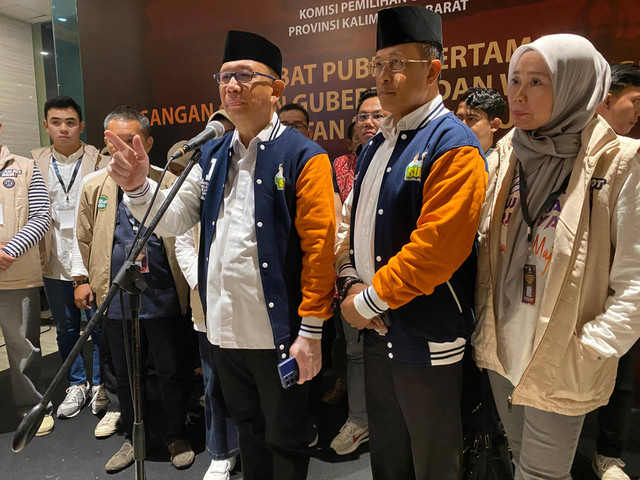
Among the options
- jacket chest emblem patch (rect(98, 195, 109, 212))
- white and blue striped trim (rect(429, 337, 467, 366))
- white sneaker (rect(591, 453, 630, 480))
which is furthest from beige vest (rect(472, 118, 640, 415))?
jacket chest emblem patch (rect(98, 195, 109, 212))

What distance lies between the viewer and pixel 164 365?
2531 mm

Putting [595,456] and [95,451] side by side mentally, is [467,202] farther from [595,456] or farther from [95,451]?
[95,451]

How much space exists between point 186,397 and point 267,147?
5.63ft

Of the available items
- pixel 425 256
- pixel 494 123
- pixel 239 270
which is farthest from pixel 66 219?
pixel 494 123

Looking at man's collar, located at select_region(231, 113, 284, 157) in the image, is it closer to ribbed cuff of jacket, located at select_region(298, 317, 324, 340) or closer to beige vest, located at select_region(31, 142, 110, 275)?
ribbed cuff of jacket, located at select_region(298, 317, 324, 340)

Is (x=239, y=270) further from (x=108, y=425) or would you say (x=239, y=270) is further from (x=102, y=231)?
(x=108, y=425)

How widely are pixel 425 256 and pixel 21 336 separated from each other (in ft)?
9.37

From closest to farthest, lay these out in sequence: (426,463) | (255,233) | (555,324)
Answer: (555,324) → (426,463) → (255,233)

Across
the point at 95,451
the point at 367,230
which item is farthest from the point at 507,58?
the point at 95,451

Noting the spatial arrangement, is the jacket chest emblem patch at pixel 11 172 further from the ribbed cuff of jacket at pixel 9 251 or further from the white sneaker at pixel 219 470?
the white sneaker at pixel 219 470

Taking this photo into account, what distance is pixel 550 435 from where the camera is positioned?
1334 mm

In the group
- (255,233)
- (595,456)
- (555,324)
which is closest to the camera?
(555,324)

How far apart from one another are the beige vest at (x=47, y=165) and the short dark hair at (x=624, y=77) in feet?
10.9

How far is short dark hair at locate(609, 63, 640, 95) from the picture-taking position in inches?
88.6
